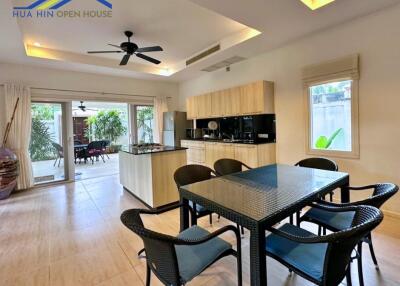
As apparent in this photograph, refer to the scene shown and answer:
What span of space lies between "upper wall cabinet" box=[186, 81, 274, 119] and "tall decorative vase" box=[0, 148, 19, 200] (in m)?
4.00

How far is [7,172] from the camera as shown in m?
3.95

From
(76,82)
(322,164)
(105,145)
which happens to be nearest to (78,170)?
(105,145)

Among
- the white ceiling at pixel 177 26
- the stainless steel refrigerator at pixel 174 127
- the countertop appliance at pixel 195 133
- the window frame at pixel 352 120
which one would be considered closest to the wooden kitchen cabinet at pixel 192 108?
the stainless steel refrigerator at pixel 174 127

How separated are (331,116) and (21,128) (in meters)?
5.94

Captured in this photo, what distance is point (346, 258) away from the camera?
114cm

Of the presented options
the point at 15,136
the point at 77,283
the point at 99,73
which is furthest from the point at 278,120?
the point at 15,136

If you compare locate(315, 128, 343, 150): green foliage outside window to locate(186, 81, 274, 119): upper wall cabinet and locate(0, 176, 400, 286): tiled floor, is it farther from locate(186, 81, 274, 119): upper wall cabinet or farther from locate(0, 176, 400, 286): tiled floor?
locate(0, 176, 400, 286): tiled floor

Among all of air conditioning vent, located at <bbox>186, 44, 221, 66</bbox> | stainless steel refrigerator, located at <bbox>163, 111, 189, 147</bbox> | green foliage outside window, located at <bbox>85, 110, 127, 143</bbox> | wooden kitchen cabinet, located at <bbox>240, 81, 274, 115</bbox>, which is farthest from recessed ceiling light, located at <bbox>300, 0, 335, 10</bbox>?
green foliage outside window, located at <bbox>85, 110, 127, 143</bbox>

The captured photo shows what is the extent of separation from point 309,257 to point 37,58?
5.24 meters

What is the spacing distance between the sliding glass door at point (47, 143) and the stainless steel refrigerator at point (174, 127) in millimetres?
2595

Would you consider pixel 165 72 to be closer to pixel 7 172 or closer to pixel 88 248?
pixel 7 172

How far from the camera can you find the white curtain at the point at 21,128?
14.1 ft

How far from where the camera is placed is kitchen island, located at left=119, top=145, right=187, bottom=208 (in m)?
3.25

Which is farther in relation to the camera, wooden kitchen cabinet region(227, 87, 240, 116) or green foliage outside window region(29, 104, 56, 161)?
green foliage outside window region(29, 104, 56, 161)
